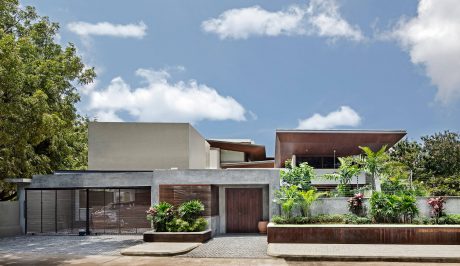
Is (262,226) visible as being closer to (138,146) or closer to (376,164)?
(376,164)

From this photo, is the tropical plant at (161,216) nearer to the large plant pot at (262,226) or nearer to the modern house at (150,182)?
the modern house at (150,182)

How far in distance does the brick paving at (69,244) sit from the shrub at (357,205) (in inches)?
366

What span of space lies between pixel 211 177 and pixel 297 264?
813cm

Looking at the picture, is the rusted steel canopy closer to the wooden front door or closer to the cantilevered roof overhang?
the cantilevered roof overhang

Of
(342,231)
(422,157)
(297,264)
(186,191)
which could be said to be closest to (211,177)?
(186,191)

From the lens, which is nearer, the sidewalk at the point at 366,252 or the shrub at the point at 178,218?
the sidewalk at the point at 366,252

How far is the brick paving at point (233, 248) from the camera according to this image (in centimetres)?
1684

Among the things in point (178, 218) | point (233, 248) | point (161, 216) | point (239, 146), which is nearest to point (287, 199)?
point (233, 248)

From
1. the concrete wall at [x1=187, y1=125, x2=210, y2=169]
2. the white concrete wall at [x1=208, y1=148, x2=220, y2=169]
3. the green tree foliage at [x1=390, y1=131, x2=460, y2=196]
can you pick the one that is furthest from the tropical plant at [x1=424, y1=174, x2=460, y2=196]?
the white concrete wall at [x1=208, y1=148, x2=220, y2=169]

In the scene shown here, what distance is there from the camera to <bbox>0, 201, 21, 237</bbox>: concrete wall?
23.6 metres

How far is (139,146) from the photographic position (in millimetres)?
29359

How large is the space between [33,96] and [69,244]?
21.1 ft

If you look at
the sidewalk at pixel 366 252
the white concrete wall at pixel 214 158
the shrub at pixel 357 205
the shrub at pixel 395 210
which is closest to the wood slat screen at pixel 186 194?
the sidewalk at pixel 366 252

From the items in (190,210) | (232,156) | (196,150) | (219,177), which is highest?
(196,150)
